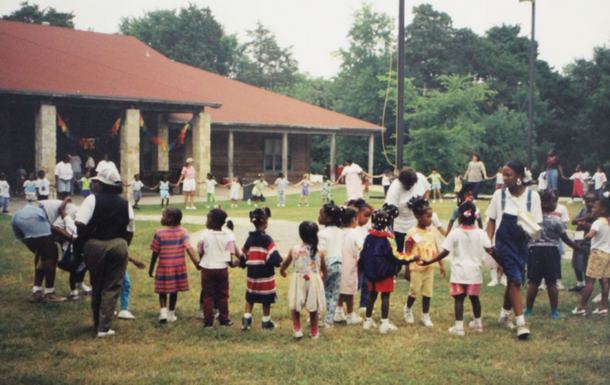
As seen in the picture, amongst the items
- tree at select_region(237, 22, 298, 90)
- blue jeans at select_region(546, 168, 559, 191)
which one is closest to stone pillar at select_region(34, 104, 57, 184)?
blue jeans at select_region(546, 168, 559, 191)

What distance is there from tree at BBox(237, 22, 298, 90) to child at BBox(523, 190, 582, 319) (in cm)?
4573

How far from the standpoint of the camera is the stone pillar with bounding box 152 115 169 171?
24.4 metres

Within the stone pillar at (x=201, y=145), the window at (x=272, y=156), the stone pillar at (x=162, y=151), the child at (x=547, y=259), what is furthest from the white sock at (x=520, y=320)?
the window at (x=272, y=156)

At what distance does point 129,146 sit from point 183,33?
34.6 feet

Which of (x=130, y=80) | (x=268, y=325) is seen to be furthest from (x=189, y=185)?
(x=268, y=325)

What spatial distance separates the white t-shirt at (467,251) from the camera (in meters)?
6.08

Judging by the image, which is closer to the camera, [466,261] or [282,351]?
[282,351]

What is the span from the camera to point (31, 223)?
712cm

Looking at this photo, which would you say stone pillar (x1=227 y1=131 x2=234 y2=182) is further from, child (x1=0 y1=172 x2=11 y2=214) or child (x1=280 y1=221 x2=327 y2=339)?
child (x1=280 y1=221 x2=327 y2=339)

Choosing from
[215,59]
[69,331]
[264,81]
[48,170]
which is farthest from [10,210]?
[264,81]

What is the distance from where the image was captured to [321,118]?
1236 inches

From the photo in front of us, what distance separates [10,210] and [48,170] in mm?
1989

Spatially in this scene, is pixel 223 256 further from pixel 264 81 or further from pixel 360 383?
pixel 264 81

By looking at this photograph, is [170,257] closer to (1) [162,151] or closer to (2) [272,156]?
(1) [162,151]
